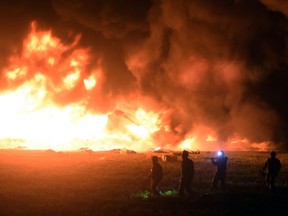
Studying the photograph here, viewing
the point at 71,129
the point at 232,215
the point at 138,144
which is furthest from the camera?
Answer: the point at 138,144

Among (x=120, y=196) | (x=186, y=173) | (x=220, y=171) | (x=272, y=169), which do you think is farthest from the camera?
(x=220, y=171)

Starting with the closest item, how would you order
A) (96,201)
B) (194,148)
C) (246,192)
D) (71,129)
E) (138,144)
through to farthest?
(96,201)
(246,192)
(71,129)
(138,144)
(194,148)

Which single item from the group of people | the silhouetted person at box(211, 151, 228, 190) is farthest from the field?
the silhouetted person at box(211, 151, 228, 190)

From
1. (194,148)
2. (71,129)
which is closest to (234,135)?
(194,148)

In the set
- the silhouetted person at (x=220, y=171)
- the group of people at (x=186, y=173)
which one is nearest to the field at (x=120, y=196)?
the group of people at (x=186, y=173)

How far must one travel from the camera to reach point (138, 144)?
230ft

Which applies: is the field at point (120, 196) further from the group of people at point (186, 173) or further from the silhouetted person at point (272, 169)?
the silhouetted person at point (272, 169)

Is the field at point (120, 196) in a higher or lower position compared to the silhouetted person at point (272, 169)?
lower

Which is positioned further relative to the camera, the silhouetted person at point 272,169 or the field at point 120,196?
the silhouetted person at point 272,169

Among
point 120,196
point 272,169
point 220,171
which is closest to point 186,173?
point 220,171

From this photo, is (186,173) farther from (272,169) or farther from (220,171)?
(272,169)

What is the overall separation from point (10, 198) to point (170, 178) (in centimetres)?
1381

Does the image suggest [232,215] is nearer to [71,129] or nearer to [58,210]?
[58,210]

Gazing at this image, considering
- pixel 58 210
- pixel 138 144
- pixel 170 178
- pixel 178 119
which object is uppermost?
pixel 178 119
